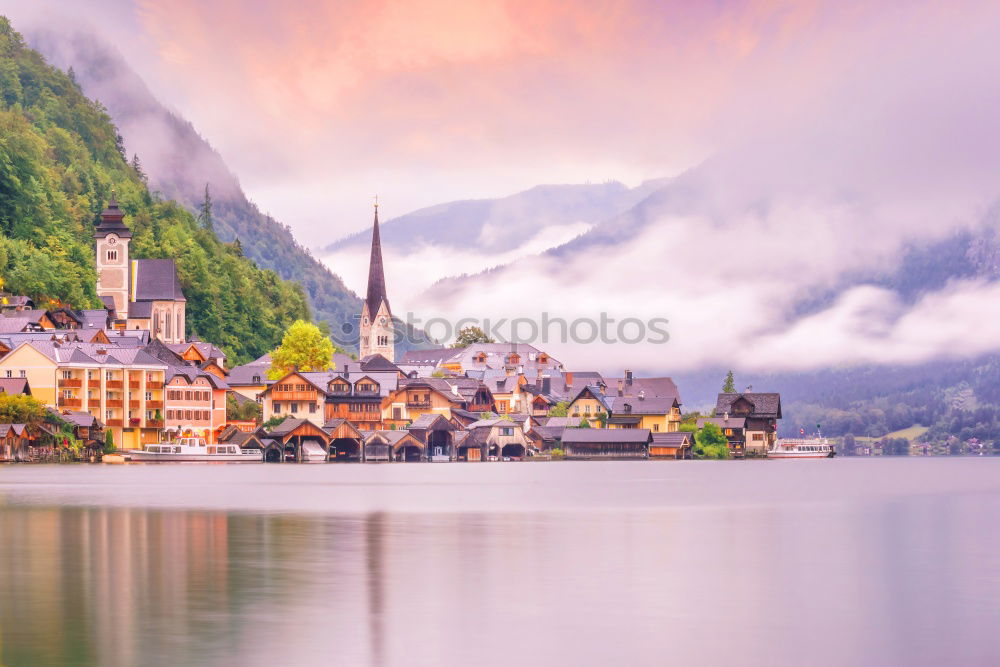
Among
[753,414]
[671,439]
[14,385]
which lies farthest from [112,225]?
[753,414]

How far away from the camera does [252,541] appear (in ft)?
138

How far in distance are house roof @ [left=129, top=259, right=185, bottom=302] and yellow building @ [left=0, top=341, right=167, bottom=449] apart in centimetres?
4664

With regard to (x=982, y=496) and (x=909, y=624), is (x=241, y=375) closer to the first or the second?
(x=982, y=496)

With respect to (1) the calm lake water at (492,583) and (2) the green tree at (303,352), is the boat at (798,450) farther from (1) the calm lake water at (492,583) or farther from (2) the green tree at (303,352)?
(1) the calm lake water at (492,583)

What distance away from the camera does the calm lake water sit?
24266 millimetres

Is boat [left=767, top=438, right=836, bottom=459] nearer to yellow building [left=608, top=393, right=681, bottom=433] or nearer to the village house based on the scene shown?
the village house

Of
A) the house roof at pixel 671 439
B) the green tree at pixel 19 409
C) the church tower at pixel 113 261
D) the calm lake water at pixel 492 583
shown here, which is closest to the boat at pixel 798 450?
the house roof at pixel 671 439

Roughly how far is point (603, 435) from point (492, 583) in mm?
128655

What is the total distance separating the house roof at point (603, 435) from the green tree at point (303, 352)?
2841 centimetres

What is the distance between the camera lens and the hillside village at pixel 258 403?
120 meters

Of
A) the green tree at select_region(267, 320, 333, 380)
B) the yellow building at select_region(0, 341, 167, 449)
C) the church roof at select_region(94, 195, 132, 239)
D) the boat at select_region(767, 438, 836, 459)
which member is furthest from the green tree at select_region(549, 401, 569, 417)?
the yellow building at select_region(0, 341, 167, 449)

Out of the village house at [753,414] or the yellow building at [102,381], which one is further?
the village house at [753,414]

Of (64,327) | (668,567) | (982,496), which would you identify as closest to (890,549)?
(668,567)

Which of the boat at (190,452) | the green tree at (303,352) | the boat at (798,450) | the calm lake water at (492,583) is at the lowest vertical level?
the calm lake water at (492,583)
